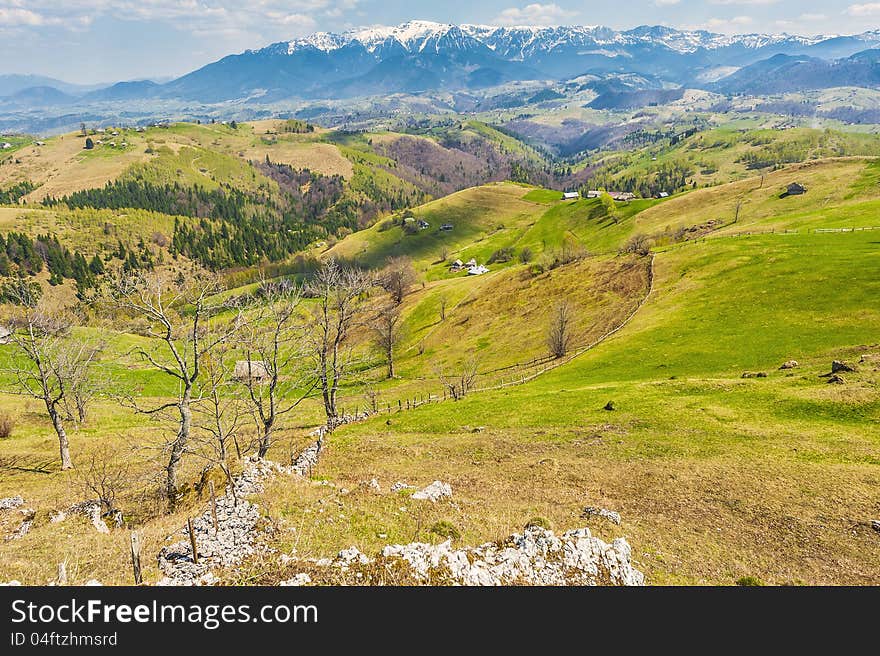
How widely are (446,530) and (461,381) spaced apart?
4151 centimetres

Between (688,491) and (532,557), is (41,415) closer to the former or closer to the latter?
(532,557)

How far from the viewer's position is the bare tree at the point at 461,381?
57.5 meters

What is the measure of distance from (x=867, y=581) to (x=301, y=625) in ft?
72.7

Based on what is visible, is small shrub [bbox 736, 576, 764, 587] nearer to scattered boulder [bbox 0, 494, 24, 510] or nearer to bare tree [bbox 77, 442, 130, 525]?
bare tree [bbox 77, 442, 130, 525]

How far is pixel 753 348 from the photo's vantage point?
49875mm

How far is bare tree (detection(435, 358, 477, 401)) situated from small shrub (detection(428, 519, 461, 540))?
3518 cm

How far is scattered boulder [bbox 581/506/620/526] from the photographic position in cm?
2194

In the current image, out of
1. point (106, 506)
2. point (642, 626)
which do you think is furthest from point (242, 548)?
point (642, 626)

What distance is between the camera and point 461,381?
61312 millimetres

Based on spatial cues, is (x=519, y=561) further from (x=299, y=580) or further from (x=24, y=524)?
(x=24, y=524)

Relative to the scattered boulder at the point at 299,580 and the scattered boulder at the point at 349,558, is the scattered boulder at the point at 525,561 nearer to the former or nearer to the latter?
the scattered boulder at the point at 349,558

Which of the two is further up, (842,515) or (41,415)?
(842,515)

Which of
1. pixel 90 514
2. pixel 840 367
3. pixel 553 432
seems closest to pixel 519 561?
pixel 553 432

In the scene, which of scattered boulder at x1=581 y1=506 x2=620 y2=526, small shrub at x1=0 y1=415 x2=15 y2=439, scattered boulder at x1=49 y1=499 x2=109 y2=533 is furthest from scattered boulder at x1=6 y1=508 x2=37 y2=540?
small shrub at x1=0 y1=415 x2=15 y2=439
